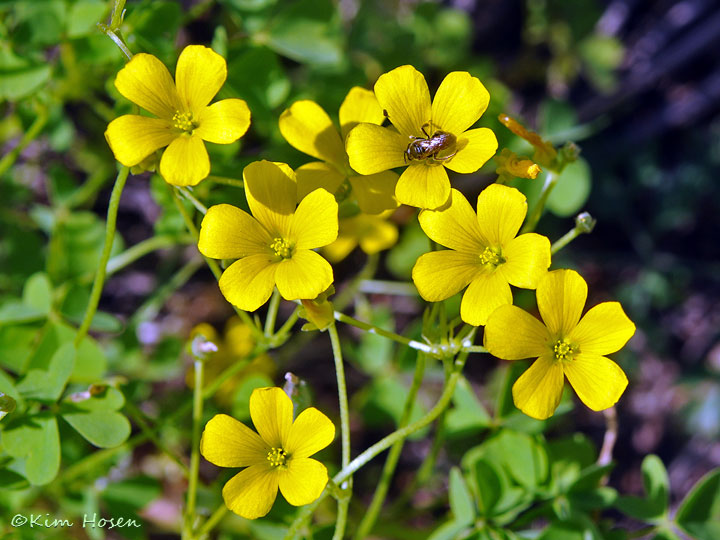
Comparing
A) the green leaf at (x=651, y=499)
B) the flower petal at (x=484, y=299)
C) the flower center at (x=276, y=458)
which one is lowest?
the green leaf at (x=651, y=499)

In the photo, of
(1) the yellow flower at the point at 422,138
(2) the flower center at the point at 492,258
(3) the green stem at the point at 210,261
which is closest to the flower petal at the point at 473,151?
(1) the yellow flower at the point at 422,138

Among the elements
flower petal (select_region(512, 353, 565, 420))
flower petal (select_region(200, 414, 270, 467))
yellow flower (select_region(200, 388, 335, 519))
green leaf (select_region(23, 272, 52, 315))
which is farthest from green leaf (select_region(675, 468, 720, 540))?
green leaf (select_region(23, 272, 52, 315))

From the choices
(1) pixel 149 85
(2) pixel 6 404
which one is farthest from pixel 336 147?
(2) pixel 6 404

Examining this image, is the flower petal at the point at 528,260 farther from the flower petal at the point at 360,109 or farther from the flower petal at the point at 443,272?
the flower petal at the point at 360,109

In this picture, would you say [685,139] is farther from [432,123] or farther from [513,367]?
[432,123]

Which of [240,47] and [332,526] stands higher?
[240,47]

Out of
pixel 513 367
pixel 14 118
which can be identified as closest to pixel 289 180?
pixel 513 367
